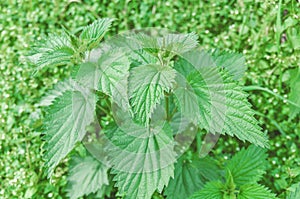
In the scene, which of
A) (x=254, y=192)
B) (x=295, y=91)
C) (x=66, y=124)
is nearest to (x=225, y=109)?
(x=254, y=192)

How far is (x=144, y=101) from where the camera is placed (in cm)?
161

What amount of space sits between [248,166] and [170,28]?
1.07 metres

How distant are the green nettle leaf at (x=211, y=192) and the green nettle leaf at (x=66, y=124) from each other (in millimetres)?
542

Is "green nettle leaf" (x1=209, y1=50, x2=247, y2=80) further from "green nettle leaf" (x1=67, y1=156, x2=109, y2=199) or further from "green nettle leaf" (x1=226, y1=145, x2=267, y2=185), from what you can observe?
"green nettle leaf" (x1=67, y1=156, x2=109, y2=199)

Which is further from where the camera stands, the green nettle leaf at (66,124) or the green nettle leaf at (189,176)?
the green nettle leaf at (189,176)

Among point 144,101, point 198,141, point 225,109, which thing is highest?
point 144,101

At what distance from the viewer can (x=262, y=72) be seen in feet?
8.53

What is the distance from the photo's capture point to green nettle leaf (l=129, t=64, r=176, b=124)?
160 cm

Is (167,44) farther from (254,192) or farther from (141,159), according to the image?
(254,192)

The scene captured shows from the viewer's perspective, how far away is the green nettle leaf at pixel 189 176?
2072 mm

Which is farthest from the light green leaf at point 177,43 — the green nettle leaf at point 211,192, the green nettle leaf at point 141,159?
the green nettle leaf at point 211,192

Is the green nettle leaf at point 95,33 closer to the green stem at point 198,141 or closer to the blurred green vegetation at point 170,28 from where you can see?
the blurred green vegetation at point 170,28

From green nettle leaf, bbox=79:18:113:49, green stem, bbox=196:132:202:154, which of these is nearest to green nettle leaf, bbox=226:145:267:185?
green stem, bbox=196:132:202:154

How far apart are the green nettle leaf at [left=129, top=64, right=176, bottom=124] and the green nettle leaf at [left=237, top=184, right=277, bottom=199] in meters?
0.60
